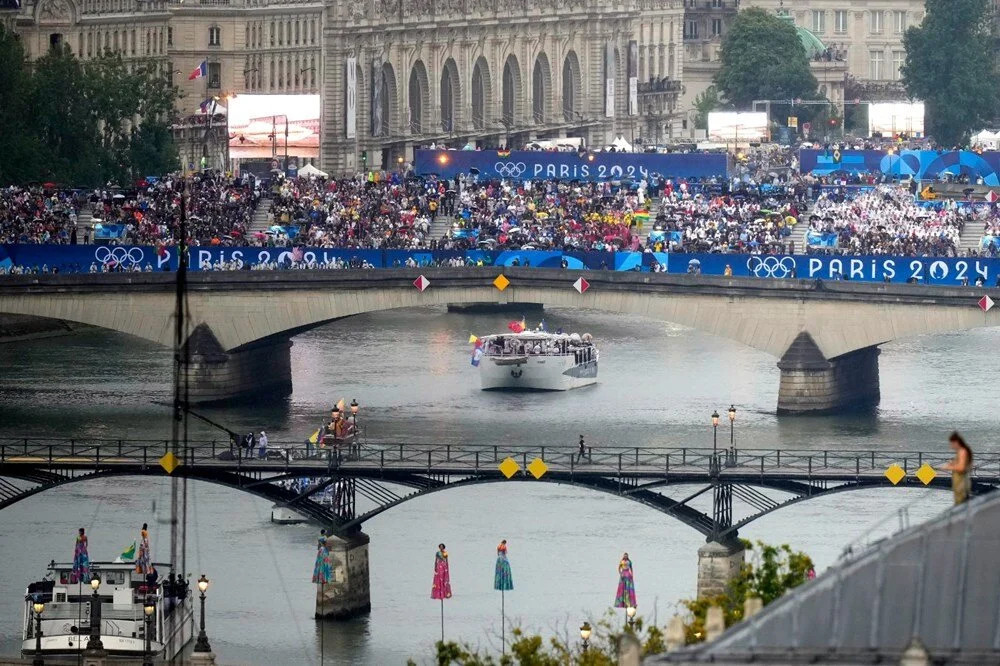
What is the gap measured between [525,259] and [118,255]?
15.4 metres

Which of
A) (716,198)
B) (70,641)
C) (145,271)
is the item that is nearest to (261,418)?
(145,271)

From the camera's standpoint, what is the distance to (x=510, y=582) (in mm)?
99438

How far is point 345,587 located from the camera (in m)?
99.1

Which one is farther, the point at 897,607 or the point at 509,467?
the point at 509,467

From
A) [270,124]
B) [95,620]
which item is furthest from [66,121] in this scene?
[95,620]

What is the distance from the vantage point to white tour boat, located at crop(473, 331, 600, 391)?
492ft

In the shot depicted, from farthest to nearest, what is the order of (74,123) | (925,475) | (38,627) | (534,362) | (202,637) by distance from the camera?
1. (74,123)
2. (534,362)
3. (925,475)
4. (38,627)
5. (202,637)

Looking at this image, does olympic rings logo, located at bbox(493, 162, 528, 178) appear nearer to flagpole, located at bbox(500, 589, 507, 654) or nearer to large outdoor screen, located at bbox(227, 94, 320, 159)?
large outdoor screen, located at bbox(227, 94, 320, 159)

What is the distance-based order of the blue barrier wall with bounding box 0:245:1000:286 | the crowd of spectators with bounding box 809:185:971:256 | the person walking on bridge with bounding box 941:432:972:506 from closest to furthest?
the person walking on bridge with bounding box 941:432:972:506
the blue barrier wall with bounding box 0:245:1000:286
the crowd of spectators with bounding box 809:185:971:256

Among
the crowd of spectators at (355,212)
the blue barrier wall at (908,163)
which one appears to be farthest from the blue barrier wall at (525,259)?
the blue barrier wall at (908,163)

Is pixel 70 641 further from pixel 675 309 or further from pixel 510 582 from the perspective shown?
pixel 675 309

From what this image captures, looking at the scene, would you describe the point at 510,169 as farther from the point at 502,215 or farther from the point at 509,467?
the point at 509,467

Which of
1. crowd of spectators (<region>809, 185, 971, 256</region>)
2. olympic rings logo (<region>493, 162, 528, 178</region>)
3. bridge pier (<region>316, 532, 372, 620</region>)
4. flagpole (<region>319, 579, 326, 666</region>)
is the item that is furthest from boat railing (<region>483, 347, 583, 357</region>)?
flagpole (<region>319, 579, 326, 666</region>)

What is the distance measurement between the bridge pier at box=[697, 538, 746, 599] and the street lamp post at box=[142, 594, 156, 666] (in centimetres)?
1301
